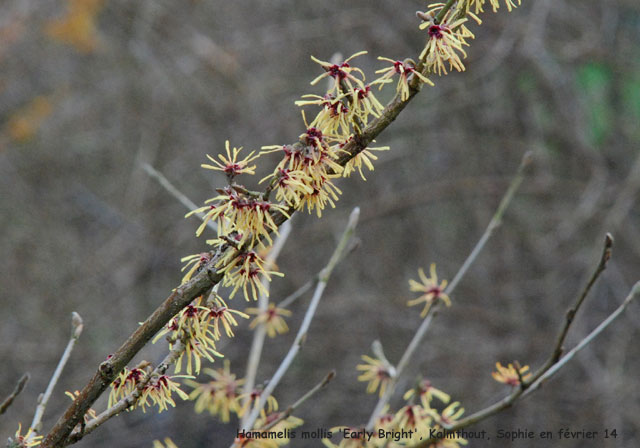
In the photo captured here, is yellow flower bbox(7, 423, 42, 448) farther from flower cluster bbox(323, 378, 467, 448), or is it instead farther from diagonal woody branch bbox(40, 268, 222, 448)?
flower cluster bbox(323, 378, 467, 448)

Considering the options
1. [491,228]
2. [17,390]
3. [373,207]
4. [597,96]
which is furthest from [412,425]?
[597,96]

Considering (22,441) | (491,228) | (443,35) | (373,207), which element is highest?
(373,207)

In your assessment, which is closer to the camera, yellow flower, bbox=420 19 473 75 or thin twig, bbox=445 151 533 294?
yellow flower, bbox=420 19 473 75

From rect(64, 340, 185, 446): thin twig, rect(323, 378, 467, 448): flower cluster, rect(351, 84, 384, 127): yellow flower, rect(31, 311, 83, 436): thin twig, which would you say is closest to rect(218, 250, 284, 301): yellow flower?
rect(64, 340, 185, 446): thin twig

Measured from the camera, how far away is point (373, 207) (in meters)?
4.51

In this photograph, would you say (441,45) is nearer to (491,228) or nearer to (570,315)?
(570,315)

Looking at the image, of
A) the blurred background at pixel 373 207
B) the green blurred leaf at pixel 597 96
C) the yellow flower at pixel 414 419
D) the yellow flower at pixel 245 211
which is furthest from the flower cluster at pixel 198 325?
the green blurred leaf at pixel 597 96

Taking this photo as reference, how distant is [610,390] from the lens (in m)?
3.76

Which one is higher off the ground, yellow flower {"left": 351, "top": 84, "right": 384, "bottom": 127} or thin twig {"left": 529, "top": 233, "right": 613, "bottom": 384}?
yellow flower {"left": 351, "top": 84, "right": 384, "bottom": 127}

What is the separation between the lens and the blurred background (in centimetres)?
420

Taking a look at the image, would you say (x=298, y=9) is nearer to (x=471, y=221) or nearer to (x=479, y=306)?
(x=471, y=221)

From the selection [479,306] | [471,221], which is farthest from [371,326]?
[471,221]

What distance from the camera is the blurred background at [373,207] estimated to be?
4199mm

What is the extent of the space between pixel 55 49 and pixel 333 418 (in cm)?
446
